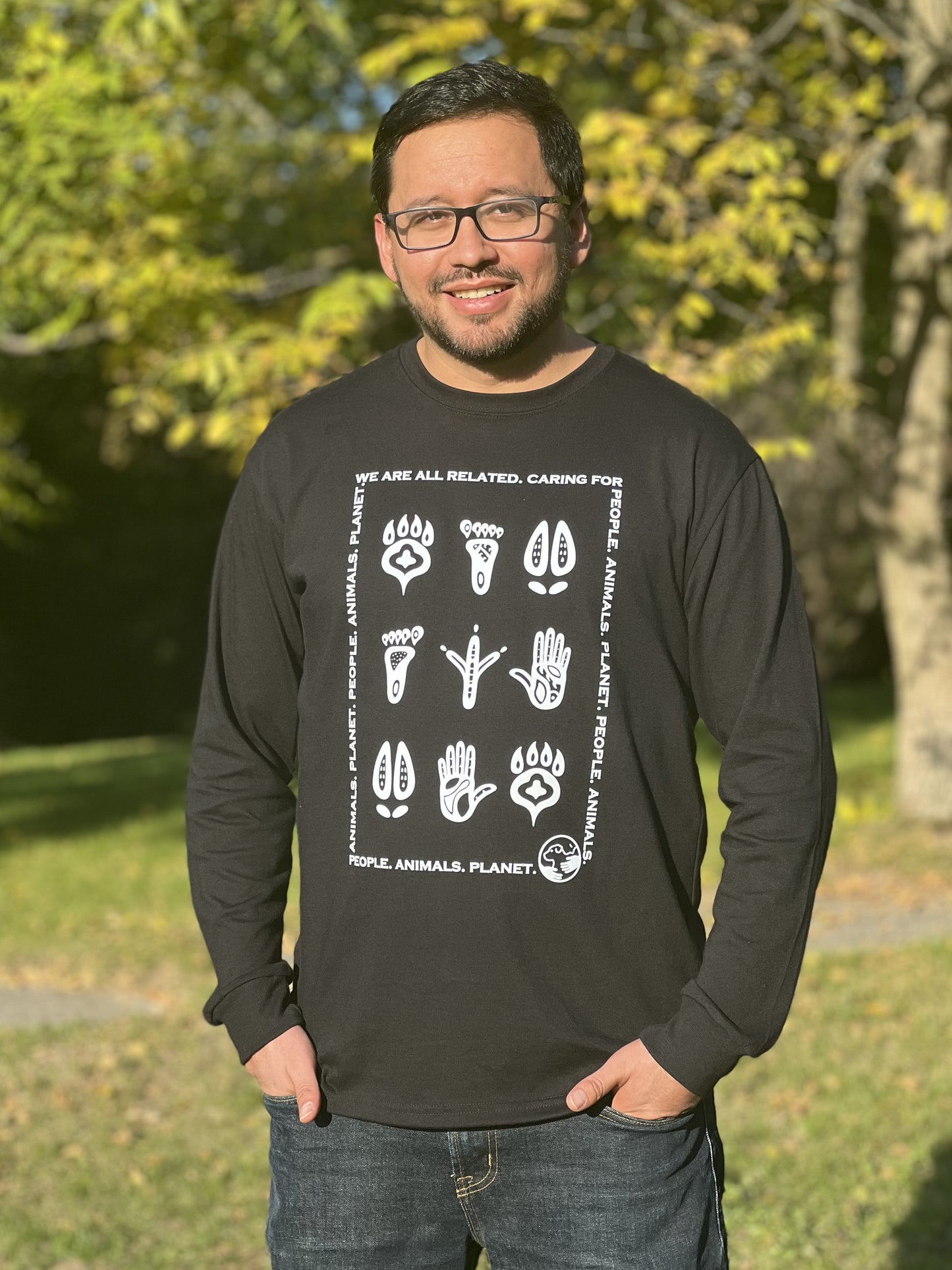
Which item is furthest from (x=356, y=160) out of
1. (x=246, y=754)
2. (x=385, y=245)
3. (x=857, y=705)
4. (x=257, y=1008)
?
(x=857, y=705)

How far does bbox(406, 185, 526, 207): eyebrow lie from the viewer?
80.5 inches

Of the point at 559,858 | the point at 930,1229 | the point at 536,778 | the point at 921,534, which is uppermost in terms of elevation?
the point at 536,778

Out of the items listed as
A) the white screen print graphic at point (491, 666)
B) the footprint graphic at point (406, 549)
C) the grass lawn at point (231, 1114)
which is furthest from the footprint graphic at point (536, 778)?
the grass lawn at point (231, 1114)

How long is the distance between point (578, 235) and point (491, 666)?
659 mm

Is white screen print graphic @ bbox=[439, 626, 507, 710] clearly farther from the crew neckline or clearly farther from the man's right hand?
the man's right hand

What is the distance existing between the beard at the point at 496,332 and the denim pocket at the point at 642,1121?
1.00 meters

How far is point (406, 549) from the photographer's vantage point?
6.61 ft

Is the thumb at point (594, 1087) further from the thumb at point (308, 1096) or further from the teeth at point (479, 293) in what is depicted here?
the teeth at point (479, 293)

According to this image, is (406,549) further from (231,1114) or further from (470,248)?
(231,1114)

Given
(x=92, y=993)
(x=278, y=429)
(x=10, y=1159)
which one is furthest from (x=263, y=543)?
(x=92, y=993)

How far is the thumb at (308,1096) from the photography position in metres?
2.00

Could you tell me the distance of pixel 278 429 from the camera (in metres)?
2.16

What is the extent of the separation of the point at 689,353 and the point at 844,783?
17.7 feet

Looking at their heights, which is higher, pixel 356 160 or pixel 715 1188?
pixel 356 160
